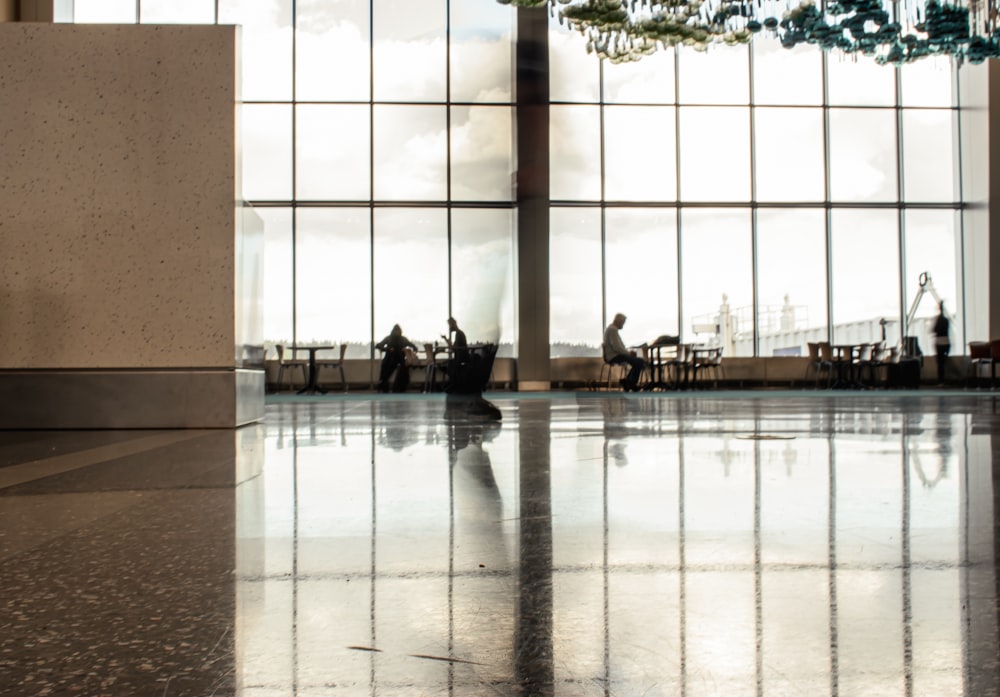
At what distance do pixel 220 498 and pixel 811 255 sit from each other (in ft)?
56.1

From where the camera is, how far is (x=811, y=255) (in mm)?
17547

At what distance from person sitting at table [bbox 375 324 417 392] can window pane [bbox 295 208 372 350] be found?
55.4 inches

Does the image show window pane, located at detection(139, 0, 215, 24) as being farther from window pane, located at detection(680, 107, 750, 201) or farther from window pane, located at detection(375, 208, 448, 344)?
window pane, located at detection(680, 107, 750, 201)

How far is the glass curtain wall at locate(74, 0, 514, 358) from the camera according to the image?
16688 mm

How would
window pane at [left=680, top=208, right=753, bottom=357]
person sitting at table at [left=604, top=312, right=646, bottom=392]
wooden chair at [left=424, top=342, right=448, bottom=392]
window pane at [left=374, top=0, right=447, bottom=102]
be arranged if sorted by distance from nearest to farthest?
1. person sitting at table at [left=604, top=312, right=646, bottom=392]
2. wooden chair at [left=424, top=342, right=448, bottom=392]
3. window pane at [left=374, top=0, right=447, bottom=102]
4. window pane at [left=680, top=208, right=753, bottom=357]

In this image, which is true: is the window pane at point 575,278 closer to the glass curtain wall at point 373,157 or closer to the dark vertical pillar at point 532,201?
the dark vertical pillar at point 532,201

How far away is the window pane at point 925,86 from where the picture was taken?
17.9 m

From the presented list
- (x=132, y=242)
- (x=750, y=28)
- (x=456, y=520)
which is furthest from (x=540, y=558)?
(x=750, y=28)

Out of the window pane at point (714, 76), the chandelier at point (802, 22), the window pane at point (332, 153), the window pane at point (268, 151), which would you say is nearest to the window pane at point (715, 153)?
the window pane at point (714, 76)

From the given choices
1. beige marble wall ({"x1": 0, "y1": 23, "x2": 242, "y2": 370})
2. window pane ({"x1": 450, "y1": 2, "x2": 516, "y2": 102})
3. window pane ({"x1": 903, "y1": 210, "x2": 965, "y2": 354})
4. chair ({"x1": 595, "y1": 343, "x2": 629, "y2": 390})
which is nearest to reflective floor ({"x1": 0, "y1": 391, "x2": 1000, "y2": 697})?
beige marble wall ({"x1": 0, "y1": 23, "x2": 242, "y2": 370})

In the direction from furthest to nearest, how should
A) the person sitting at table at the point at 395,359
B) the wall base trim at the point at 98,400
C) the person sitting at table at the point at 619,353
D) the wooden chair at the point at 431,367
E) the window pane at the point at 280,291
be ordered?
the window pane at the point at 280,291 → the wooden chair at the point at 431,367 → the person sitting at table at the point at 395,359 → the person sitting at table at the point at 619,353 → the wall base trim at the point at 98,400

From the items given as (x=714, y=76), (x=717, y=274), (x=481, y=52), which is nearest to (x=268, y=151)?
(x=481, y=52)

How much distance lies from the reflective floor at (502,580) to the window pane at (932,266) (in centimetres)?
1628

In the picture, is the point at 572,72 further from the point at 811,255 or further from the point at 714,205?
the point at 811,255
